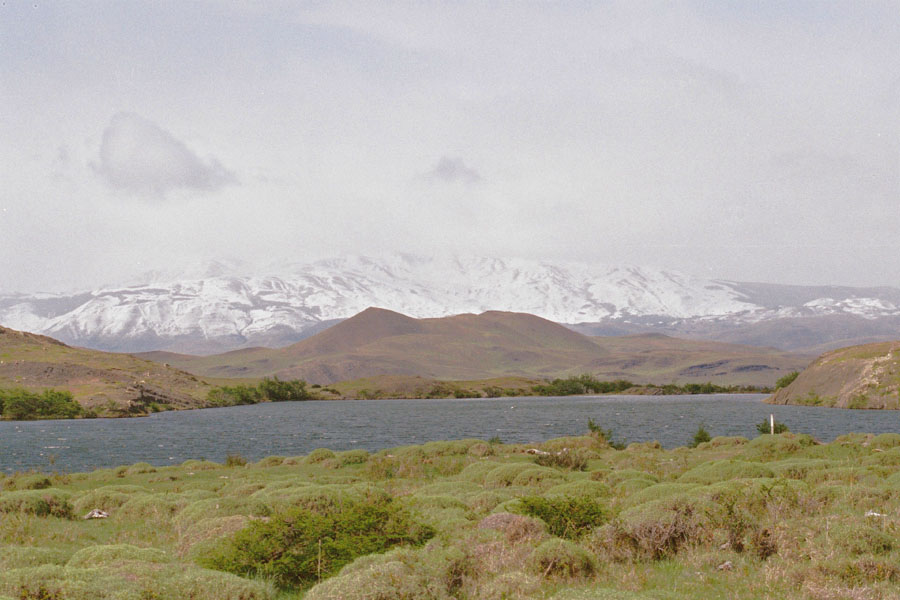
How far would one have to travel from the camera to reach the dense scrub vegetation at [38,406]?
316ft

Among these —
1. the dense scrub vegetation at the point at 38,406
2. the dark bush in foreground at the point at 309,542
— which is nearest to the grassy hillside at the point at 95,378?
the dense scrub vegetation at the point at 38,406

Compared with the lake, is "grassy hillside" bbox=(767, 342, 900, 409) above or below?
above

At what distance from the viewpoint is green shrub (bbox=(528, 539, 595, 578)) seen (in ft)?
34.2

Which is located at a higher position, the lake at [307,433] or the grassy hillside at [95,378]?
the grassy hillside at [95,378]

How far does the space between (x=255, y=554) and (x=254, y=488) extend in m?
11.3

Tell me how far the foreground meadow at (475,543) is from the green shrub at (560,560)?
0.02 m

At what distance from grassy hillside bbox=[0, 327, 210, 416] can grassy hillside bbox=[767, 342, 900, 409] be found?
94559mm

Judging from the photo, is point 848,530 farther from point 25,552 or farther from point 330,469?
point 330,469

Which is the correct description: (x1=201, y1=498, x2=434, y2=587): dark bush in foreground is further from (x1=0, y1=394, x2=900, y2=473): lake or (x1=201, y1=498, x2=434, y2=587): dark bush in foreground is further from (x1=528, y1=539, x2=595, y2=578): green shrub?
(x1=0, y1=394, x2=900, y2=473): lake

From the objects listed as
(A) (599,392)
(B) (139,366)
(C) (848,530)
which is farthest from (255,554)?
(A) (599,392)

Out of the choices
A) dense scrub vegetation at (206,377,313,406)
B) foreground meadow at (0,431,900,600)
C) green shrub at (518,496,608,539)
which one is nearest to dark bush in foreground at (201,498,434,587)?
foreground meadow at (0,431,900,600)

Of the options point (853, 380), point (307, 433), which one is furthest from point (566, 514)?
point (853, 380)

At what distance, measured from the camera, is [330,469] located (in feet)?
104

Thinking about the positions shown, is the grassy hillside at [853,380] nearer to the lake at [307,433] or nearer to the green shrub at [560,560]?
the lake at [307,433]
